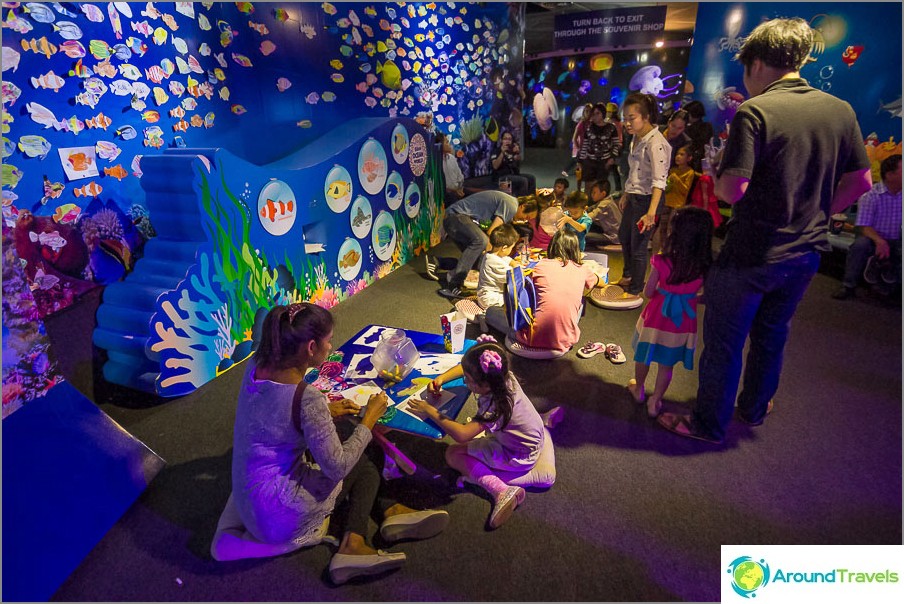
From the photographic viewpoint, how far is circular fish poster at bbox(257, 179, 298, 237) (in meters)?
3.61

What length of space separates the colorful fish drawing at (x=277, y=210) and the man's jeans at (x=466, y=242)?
1.72 meters

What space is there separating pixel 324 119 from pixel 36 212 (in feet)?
9.16

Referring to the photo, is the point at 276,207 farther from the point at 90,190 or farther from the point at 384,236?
the point at 384,236

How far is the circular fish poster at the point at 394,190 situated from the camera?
16.9ft

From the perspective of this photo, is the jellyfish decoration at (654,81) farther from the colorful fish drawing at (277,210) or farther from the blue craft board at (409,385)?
the blue craft board at (409,385)

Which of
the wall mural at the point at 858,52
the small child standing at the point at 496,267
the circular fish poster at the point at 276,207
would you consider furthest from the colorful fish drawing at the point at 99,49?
the wall mural at the point at 858,52

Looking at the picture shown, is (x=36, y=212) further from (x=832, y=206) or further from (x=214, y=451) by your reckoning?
(x=832, y=206)

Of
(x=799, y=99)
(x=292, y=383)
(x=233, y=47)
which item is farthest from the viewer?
(x=233, y=47)

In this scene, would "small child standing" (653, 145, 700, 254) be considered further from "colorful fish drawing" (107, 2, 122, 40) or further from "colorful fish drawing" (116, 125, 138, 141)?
"colorful fish drawing" (107, 2, 122, 40)

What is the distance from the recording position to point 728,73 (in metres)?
6.75

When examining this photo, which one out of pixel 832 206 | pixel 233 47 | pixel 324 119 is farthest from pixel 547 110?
pixel 832 206

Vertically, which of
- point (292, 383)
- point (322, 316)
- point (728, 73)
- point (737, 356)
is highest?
point (728, 73)

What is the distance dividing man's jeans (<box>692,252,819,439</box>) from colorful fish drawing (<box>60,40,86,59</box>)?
381cm

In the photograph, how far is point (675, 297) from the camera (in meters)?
2.62
